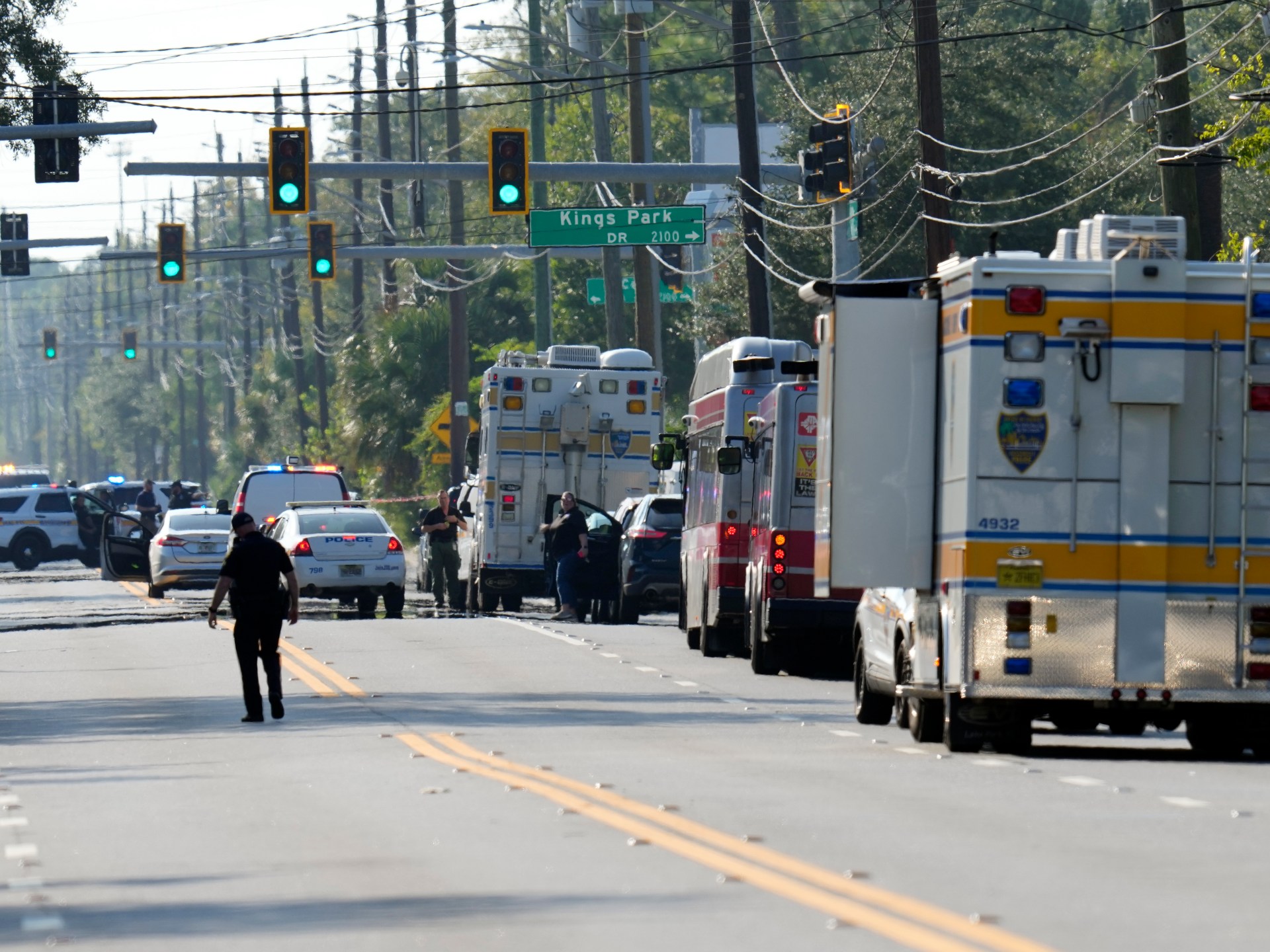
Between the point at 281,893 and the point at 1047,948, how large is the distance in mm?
3207

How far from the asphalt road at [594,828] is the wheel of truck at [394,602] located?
12.1m

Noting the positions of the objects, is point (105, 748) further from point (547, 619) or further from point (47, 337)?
point (47, 337)

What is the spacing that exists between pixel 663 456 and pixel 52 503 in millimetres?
28177

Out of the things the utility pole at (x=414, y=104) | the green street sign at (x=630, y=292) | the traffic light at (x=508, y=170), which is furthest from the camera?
the green street sign at (x=630, y=292)

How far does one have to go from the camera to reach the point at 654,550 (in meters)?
31.9

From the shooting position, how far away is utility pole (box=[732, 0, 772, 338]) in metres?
35.8

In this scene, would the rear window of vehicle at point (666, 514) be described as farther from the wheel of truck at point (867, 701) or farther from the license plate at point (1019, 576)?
the license plate at point (1019, 576)

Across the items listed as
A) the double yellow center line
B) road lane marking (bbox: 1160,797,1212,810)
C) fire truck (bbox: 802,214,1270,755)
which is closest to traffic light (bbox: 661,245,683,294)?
fire truck (bbox: 802,214,1270,755)

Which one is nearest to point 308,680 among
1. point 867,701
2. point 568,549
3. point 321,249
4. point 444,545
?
point 867,701

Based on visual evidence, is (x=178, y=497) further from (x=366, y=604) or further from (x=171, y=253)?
(x=366, y=604)

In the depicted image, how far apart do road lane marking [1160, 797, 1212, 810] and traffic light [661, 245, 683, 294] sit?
37.4 m

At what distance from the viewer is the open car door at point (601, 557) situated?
109 ft

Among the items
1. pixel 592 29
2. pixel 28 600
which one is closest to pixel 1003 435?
pixel 28 600

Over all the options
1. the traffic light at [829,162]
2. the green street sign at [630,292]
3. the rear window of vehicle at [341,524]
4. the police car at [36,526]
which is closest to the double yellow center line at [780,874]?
the traffic light at [829,162]
